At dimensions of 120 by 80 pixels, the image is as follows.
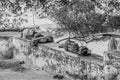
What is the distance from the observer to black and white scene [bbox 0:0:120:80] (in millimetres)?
6105

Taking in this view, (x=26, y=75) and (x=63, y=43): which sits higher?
(x=63, y=43)

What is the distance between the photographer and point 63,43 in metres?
7.75

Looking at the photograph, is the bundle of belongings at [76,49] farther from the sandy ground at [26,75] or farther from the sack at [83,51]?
the sandy ground at [26,75]

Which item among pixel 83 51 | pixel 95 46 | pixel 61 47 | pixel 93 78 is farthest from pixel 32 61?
pixel 95 46

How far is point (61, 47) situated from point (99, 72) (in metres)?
2.12

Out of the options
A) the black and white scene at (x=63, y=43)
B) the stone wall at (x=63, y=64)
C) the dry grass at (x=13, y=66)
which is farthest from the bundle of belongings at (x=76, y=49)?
the dry grass at (x=13, y=66)

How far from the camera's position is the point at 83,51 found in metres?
6.57

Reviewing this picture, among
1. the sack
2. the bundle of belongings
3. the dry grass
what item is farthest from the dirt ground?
the sack

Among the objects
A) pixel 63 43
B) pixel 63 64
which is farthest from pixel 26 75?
pixel 63 43

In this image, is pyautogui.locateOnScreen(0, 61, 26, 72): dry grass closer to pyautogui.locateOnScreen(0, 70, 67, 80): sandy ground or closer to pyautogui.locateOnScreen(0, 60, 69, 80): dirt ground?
pyautogui.locateOnScreen(0, 60, 69, 80): dirt ground

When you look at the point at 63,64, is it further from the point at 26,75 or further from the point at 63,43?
the point at 26,75

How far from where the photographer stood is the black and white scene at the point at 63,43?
6.11 m

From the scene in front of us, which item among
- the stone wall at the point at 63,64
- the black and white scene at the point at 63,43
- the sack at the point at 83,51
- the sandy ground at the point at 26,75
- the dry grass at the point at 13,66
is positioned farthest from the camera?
the dry grass at the point at 13,66

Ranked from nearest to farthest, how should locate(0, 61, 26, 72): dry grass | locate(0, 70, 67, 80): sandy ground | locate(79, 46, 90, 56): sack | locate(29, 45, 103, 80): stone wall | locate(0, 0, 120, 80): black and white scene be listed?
locate(29, 45, 103, 80): stone wall, locate(0, 0, 120, 80): black and white scene, locate(79, 46, 90, 56): sack, locate(0, 70, 67, 80): sandy ground, locate(0, 61, 26, 72): dry grass
